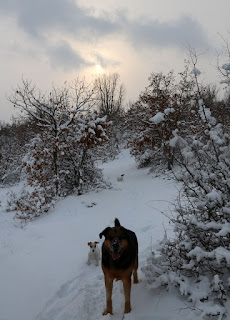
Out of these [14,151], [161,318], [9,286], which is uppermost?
[14,151]

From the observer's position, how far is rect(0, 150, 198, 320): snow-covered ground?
301 centimetres

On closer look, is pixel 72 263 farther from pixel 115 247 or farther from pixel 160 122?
pixel 160 122

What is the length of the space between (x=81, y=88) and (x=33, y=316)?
9.46 metres

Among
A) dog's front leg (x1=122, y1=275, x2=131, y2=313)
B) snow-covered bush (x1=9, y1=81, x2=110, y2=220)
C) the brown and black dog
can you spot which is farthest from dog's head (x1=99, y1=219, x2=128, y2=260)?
snow-covered bush (x1=9, y1=81, x2=110, y2=220)

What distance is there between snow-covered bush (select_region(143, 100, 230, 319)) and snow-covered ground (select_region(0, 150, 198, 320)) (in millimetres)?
267

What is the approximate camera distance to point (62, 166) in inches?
417

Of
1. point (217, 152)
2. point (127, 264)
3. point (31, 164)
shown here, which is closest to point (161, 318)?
point (127, 264)

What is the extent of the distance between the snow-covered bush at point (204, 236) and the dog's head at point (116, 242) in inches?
22.4

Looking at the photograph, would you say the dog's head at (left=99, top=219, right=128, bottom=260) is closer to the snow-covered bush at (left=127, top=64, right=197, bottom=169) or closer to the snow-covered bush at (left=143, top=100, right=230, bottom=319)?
the snow-covered bush at (left=143, top=100, right=230, bottom=319)

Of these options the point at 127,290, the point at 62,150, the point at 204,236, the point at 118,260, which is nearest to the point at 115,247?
the point at 118,260

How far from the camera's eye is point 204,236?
2.84 m

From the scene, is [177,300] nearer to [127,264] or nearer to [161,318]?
[161,318]

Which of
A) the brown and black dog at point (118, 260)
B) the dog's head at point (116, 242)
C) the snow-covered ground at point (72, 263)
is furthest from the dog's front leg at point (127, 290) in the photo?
the dog's head at point (116, 242)

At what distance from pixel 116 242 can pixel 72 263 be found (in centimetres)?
243
